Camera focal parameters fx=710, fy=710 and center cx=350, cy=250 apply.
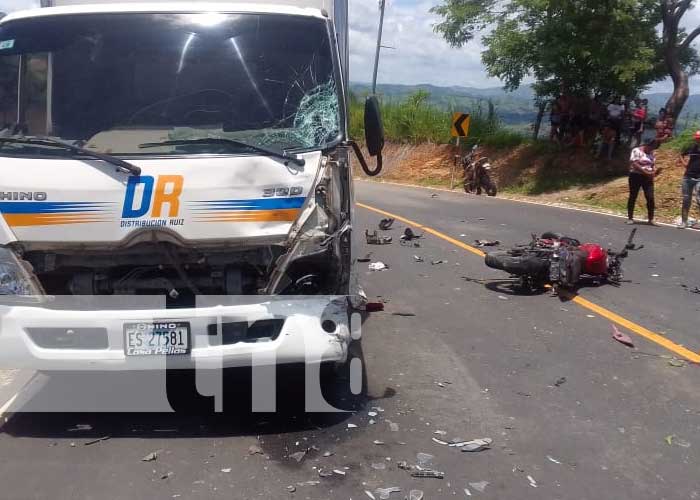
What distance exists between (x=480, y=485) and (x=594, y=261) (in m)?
5.01

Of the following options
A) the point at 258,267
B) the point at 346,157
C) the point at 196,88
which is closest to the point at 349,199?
the point at 346,157

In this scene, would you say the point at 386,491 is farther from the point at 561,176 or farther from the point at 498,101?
the point at 498,101

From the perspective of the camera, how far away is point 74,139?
4.51 metres

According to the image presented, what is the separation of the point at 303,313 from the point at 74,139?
183 centimetres

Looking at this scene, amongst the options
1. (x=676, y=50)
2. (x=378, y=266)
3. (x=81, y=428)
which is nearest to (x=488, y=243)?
(x=378, y=266)

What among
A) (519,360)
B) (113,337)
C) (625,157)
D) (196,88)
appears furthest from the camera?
(625,157)

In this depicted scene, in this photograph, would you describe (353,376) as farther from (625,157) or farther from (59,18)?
(625,157)

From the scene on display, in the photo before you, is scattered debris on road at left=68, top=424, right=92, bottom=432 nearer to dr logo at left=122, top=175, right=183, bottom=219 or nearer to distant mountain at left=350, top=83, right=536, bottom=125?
dr logo at left=122, top=175, right=183, bottom=219

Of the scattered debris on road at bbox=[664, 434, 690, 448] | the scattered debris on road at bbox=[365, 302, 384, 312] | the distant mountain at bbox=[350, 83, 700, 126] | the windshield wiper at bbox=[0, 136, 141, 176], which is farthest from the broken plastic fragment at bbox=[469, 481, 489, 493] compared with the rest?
the distant mountain at bbox=[350, 83, 700, 126]

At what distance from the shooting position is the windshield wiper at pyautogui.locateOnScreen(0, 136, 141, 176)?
418 centimetres

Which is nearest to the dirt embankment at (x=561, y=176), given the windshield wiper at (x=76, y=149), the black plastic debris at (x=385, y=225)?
the black plastic debris at (x=385, y=225)

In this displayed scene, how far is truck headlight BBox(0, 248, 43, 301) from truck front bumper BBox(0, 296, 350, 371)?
90 millimetres

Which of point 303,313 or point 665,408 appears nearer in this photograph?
point 303,313

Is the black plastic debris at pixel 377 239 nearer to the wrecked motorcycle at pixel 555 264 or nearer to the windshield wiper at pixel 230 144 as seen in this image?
the wrecked motorcycle at pixel 555 264
